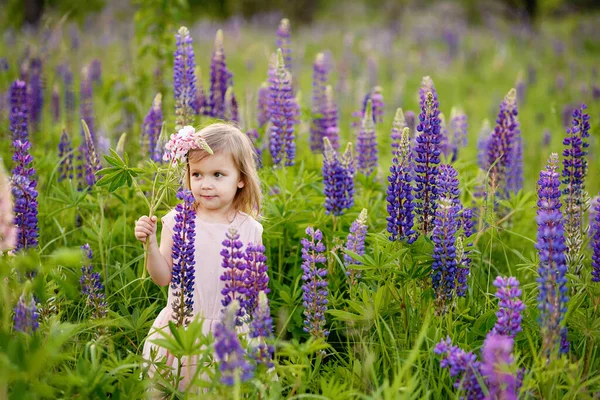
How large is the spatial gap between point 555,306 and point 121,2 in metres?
18.1

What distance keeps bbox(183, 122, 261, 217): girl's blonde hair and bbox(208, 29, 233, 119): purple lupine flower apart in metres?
1.29

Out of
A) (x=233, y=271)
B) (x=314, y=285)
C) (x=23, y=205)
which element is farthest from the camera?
(x=314, y=285)

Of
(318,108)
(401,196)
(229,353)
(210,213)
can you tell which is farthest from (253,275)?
(318,108)

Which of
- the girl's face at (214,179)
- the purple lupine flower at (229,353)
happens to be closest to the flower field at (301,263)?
the purple lupine flower at (229,353)

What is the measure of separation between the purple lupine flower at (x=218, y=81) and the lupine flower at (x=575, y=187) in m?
2.20

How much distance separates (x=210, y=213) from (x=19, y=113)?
1.56 m

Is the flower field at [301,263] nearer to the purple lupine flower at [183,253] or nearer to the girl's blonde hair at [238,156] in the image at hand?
the purple lupine flower at [183,253]

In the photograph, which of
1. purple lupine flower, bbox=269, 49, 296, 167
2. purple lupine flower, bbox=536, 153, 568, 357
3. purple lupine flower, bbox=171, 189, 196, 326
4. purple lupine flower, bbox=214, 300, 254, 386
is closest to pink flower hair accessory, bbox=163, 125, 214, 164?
purple lupine flower, bbox=171, 189, 196, 326

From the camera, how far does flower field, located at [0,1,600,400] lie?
2.23m

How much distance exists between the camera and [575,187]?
10.1 ft

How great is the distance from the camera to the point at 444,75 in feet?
36.2

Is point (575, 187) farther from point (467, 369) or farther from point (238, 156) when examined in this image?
point (238, 156)

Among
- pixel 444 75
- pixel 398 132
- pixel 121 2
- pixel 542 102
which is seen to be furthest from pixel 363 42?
pixel 398 132

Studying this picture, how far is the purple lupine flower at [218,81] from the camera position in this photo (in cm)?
426
